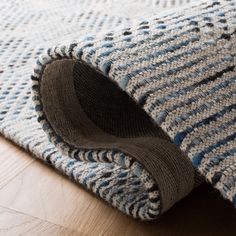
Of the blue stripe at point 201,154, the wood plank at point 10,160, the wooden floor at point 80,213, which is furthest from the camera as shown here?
the wood plank at point 10,160

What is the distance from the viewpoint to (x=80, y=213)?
1.91 ft

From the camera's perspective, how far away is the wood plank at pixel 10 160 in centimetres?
66

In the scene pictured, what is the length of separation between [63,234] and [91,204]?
0.21 feet

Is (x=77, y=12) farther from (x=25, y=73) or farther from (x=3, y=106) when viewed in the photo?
(x=3, y=106)

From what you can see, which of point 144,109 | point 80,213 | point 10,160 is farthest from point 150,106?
point 10,160

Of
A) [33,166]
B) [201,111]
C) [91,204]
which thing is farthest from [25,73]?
[201,111]

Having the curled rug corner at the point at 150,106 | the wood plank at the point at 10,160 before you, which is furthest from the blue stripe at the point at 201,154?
the wood plank at the point at 10,160

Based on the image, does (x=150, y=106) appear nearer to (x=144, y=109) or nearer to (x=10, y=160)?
(x=144, y=109)

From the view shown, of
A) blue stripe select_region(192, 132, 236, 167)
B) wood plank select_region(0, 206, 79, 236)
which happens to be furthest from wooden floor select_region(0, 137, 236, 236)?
blue stripe select_region(192, 132, 236, 167)

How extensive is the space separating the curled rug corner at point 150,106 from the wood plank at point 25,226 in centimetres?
7

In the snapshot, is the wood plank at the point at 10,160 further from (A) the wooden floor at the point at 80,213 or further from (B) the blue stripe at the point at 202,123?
(B) the blue stripe at the point at 202,123

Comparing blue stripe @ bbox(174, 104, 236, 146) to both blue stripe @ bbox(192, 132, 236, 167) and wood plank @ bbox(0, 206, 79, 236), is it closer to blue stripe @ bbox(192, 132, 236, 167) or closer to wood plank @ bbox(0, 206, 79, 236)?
blue stripe @ bbox(192, 132, 236, 167)

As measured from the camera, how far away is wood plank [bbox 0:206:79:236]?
0.55 m

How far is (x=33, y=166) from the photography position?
2.23 ft
